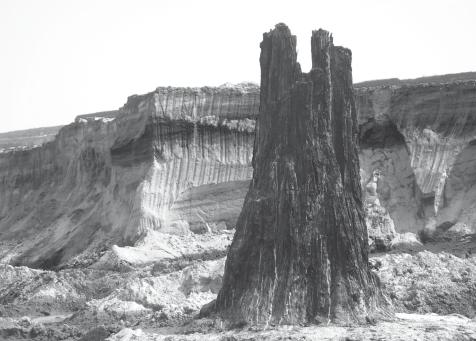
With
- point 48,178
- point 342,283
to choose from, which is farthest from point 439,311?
point 48,178

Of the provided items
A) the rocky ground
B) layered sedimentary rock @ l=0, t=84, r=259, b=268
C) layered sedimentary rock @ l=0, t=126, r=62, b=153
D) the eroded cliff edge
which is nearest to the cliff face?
the eroded cliff edge

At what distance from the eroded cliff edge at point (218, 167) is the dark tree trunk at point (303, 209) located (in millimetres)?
13178

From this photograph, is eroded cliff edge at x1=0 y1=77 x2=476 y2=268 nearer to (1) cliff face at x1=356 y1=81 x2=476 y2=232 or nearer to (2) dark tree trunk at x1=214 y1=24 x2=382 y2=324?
(1) cliff face at x1=356 y1=81 x2=476 y2=232

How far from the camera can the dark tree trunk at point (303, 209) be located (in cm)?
3656

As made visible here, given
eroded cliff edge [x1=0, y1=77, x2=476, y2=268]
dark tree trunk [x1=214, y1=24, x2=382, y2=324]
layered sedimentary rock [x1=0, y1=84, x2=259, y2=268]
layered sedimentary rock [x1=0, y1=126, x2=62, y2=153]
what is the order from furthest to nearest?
layered sedimentary rock [x1=0, y1=126, x2=62, y2=153], layered sedimentary rock [x1=0, y1=84, x2=259, y2=268], eroded cliff edge [x1=0, y1=77, x2=476, y2=268], dark tree trunk [x1=214, y1=24, x2=382, y2=324]

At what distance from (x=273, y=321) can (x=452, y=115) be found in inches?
865

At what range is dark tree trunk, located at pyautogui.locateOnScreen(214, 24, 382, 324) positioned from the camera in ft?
120

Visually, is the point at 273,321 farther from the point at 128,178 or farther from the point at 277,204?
the point at 128,178

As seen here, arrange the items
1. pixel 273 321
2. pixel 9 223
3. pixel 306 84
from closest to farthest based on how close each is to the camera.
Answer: pixel 273 321
pixel 306 84
pixel 9 223

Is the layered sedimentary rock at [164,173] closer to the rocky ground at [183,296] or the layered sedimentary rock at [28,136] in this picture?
the rocky ground at [183,296]

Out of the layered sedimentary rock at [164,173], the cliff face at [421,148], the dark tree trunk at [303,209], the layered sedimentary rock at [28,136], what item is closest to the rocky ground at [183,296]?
the dark tree trunk at [303,209]

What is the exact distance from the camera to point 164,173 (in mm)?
57375

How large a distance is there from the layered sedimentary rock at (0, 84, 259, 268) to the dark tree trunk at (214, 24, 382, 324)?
17088 mm

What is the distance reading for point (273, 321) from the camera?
36.1 meters
